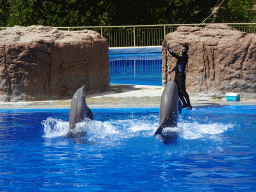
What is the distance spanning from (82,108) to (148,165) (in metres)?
2.12

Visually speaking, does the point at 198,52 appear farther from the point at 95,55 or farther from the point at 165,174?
the point at 165,174

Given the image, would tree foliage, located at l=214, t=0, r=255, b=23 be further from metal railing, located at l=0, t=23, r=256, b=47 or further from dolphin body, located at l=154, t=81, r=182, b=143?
dolphin body, located at l=154, t=81, r=182, b=143

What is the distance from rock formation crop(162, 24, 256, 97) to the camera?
13.1m

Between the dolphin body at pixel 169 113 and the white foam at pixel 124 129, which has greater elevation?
the dolphin body at pixel 169 113

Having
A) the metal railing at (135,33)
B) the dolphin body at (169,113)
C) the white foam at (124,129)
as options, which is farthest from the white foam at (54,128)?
the metal railing at (135,33)

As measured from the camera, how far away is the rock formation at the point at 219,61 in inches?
516

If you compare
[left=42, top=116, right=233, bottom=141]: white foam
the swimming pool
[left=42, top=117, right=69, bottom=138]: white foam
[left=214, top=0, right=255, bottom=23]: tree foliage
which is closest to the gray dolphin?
[left=42, top=116, right=233, bottom=141]: white foam

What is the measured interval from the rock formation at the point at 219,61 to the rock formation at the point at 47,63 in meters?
2.97

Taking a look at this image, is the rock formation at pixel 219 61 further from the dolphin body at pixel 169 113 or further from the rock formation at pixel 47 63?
the dolphin body at pixel 169 113

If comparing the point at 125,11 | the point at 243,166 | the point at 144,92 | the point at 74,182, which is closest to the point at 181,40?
the point at 144,92

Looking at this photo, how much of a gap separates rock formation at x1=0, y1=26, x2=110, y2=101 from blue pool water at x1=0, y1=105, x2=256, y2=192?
2757 mm

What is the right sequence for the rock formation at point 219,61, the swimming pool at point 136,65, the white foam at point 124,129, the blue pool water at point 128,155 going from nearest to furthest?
the blue pool water at point 128,155 < the white foam at point 124,129 < the rock formation at point 219,61 < the swimming pool at point 136,65

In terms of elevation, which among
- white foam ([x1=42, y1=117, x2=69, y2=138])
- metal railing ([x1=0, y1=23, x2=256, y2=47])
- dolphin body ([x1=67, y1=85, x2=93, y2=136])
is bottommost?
white foam ([x1=42, y1=117, x2=69, y2=138])

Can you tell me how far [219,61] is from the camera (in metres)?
13.3
